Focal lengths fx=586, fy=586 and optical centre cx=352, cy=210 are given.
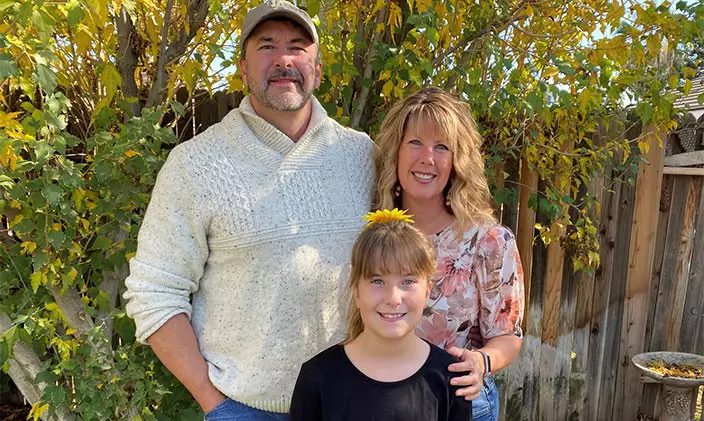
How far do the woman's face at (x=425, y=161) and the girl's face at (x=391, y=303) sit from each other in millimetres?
353

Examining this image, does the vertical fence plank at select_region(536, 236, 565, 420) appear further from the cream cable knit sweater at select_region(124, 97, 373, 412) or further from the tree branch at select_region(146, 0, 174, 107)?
the tree branch at select_region(146, 0, 174, 107)

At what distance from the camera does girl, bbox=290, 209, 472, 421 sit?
146 cm

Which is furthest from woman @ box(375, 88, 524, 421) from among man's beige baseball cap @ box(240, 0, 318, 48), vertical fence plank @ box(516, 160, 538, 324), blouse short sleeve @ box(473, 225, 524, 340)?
vertical fence plank @ box(516, 160, 538, 324)

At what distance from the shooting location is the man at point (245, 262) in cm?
162

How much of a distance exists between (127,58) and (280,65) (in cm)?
97

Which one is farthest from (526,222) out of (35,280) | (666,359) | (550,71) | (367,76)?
(35,280)

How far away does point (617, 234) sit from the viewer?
3.43 m

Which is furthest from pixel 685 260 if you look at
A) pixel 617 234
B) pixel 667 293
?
pixel 617 234

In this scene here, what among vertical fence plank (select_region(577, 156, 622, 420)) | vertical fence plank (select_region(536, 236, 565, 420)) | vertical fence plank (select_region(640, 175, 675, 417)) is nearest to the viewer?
vertical fence plank (select_region(536, 236, 565, 420))

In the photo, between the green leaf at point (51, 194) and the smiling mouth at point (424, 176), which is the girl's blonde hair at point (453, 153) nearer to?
the smiling mouth at point (424, 176)

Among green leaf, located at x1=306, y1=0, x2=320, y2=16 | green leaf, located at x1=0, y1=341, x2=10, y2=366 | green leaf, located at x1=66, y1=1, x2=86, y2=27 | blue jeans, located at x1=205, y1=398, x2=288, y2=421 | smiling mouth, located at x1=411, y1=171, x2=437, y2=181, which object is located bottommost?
blue jeans, located at x1=205, y1=398, x2=288, y2=421

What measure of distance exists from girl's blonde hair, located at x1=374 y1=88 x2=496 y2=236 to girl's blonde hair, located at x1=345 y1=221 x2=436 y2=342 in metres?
0.26

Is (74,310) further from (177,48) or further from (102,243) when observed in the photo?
(177,48)

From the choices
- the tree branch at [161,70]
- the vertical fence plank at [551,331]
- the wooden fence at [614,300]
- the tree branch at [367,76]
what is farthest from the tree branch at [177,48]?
the vertical fence plank at [551,331]
